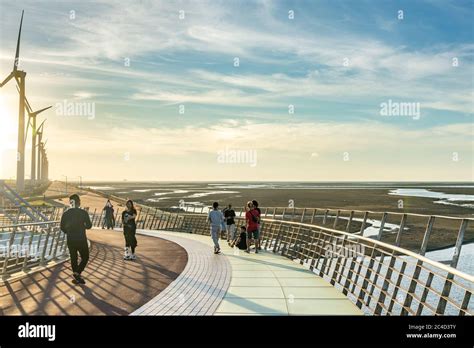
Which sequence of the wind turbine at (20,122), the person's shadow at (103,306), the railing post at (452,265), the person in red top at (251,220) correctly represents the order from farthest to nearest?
1. the wind turbine at (20,122)
2. the person in red top at (251,220)
3. the person's shadow at (103,306)
4. the railing post at (452,265)

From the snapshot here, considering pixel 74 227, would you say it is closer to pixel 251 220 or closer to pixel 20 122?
pixel 251 220

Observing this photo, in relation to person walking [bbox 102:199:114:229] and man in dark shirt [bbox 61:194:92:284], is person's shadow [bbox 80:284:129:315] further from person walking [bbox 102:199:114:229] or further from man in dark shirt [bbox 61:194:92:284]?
person walking [bbox 102:199:114:229]

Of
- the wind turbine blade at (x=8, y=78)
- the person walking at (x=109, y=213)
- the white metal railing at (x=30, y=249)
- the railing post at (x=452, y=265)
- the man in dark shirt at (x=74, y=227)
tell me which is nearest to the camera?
the railing post at (x=452, y=265)

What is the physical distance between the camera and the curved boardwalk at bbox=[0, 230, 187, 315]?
8062 millimetres

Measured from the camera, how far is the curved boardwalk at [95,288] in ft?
26.5

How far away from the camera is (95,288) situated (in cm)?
998

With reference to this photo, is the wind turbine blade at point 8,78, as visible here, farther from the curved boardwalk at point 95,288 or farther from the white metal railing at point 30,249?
the curved boardwalk at point 95,288

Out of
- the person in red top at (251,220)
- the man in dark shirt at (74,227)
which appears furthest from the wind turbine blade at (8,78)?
the man in dark shirt at (74,227)

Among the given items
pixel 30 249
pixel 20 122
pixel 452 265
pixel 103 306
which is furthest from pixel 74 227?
pixel 20 122

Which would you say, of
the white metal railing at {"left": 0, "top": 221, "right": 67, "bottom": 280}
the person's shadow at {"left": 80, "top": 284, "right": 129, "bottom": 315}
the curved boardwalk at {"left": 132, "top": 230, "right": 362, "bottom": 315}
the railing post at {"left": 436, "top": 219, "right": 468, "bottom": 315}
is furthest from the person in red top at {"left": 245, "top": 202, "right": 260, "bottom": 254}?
the railing post at {"left": 436, "top": 219, "right": 468, "bottom": 315}
